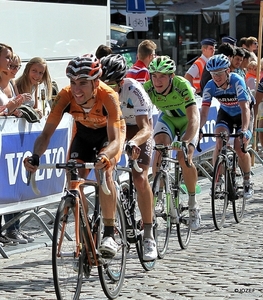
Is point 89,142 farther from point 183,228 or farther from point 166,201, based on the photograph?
point 183,228

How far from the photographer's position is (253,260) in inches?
345

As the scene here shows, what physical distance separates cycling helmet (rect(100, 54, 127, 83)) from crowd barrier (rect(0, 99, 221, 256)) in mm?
1401

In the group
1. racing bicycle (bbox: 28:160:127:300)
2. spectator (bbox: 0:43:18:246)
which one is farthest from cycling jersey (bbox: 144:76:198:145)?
racing bicycle (bbox: 28:160:127:300)

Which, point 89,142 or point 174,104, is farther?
point 174,104

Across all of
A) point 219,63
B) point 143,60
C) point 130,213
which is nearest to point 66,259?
point 130,213

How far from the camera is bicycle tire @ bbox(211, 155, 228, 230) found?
10773 millimetres

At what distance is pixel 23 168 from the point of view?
923cm

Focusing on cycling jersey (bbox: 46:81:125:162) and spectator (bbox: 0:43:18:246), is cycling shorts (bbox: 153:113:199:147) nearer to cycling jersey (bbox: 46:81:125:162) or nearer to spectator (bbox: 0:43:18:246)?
spectator (bbox: 0:43:18:246)

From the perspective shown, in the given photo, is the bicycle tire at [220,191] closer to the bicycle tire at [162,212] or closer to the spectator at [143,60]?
the bicycle tire at [162,212]

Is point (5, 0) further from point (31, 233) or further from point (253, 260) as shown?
point (253, 260)

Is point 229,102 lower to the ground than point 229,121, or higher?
higher

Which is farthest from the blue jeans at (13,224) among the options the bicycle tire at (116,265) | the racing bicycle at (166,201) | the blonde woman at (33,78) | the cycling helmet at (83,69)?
the cycling helmet at (83,69)

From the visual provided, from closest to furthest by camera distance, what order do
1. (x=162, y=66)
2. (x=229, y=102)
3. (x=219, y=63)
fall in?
(x=162, y=66)
(x=219, y=63)
(x=229, y=102)

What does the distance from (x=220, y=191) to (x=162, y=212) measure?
1.93 meters
